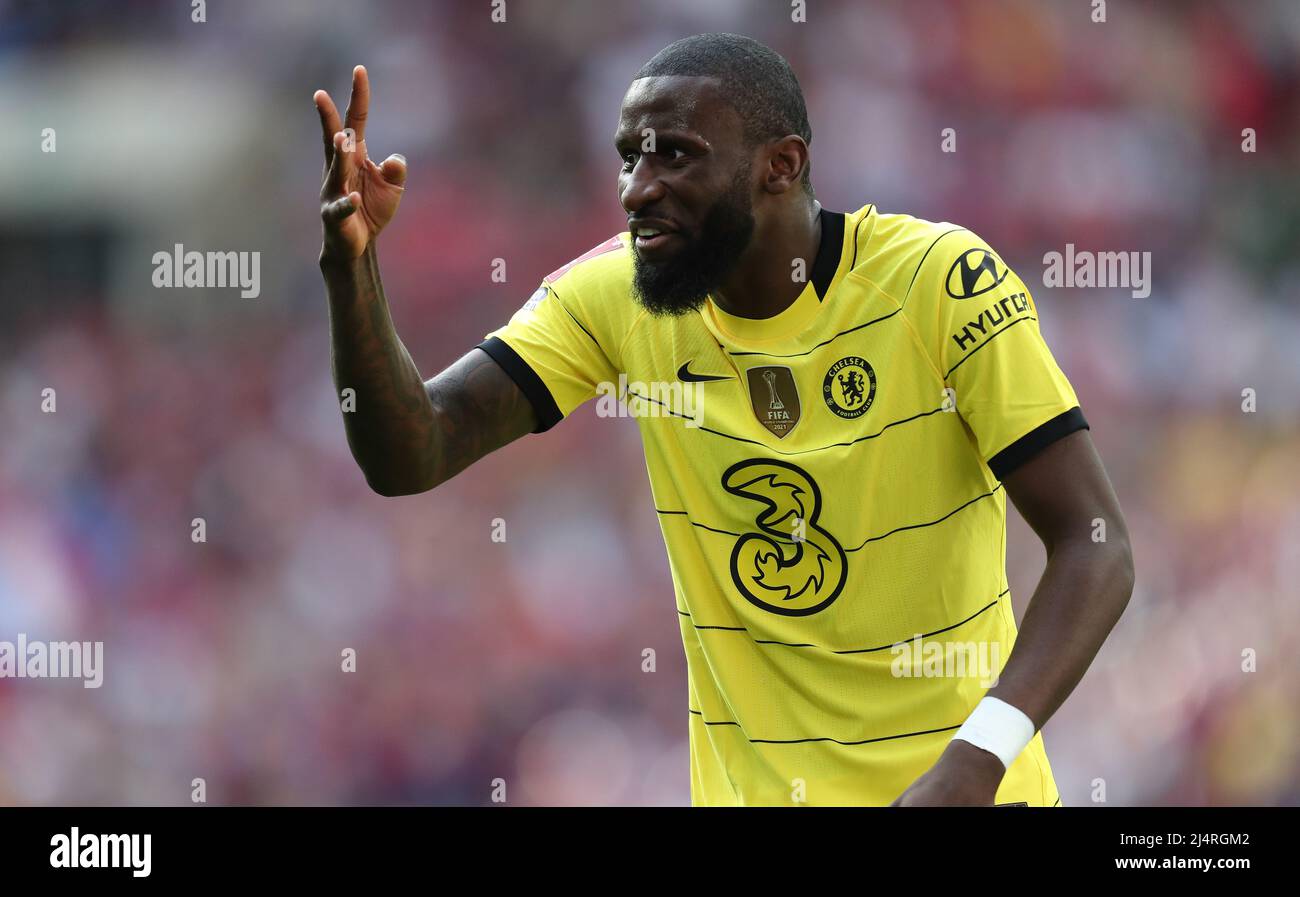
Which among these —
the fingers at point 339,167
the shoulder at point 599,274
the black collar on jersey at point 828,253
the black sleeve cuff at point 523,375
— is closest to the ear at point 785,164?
the black collar on jersey at point 828,253

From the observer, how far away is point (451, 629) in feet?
19.7

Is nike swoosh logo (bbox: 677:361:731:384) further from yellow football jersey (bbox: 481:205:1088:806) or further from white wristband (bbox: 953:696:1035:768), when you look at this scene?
white wristband (bbox: 953:696:1035:768)

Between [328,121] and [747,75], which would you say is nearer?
[328,121]

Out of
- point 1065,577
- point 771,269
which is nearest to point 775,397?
point 771,269

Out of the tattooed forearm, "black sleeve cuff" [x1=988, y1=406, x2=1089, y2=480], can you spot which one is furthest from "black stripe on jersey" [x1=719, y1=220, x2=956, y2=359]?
the tattooed forearm

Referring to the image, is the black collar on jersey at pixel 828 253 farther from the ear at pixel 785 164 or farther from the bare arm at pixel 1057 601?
the bare arm at pixel 1057 601

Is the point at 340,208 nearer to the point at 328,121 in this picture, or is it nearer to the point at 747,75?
the point at 328,121

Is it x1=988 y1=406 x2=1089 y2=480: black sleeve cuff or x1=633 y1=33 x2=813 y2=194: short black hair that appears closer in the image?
x1=988 y1=406 x2=1089 y2=480: black sleeve cuff

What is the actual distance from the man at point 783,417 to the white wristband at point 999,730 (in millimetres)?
399

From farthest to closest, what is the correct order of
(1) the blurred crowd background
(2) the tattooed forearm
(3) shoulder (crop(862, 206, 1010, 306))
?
1. (1) the blurred crowd background
2. (3) shoulder (crop(862, 206, 1010, 306))
3. (2) the tattooed forearm

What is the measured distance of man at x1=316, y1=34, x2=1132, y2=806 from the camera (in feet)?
8.78

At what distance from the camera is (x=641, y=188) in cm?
283

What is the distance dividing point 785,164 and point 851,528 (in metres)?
0.80
